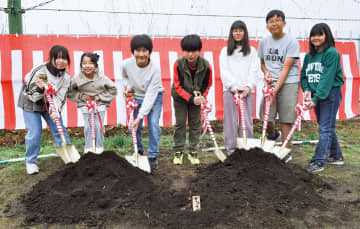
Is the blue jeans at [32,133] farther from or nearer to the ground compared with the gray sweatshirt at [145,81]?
nearer to the ground

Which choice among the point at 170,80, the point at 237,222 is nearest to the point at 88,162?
the point at 237,222

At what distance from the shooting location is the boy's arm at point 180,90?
3.68 m

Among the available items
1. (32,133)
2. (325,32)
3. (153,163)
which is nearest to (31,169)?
(32,133)

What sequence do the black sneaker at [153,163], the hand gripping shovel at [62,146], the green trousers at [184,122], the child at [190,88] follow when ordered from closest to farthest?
the hand gripping shovel at [62,146] → the child at [190,88] → the black sneaker at [153,163] → the green trousers at [184,122]

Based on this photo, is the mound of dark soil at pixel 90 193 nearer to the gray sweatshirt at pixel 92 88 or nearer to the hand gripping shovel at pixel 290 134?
the gray sweatshirt at pixel 92 88

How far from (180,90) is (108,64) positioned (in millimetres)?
2352

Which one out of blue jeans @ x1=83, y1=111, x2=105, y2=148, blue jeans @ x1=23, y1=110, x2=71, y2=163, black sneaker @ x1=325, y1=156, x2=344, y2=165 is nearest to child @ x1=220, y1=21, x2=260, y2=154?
black sneaker @ x1=325, y1=156, x2=344, y2=165

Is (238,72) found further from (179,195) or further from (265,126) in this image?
(179,195)

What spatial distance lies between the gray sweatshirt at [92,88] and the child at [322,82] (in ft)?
8.13

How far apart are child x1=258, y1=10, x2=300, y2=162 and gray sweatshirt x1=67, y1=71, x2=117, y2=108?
2047 mm

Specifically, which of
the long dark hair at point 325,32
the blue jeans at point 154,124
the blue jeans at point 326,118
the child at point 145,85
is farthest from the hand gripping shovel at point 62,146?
the long dark hair at point 325,32

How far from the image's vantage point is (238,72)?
12.3 feet

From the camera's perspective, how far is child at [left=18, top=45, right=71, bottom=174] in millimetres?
3477

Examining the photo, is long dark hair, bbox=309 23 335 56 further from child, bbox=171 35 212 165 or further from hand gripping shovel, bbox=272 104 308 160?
child, bbox=171 35 212 165
